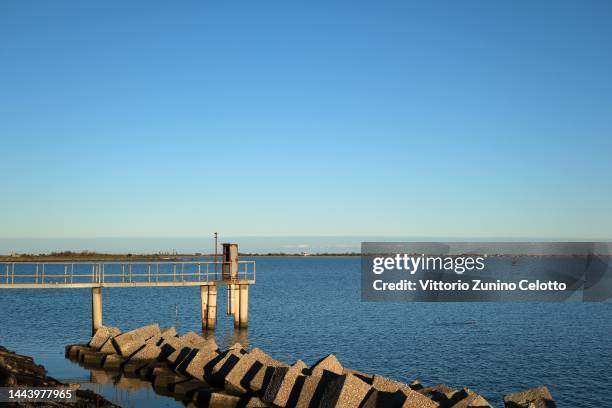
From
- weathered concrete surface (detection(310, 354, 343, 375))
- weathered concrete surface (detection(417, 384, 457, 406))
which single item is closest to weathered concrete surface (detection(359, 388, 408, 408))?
weathered concrete surface (detection(417, 384, 457, 406))

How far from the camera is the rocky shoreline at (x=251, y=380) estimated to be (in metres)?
15.4

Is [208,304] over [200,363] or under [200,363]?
over

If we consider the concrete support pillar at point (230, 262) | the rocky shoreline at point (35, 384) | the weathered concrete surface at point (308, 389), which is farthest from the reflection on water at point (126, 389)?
the concrete support pillar at point (230, 262)

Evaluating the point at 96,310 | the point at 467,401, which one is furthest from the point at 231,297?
the point at 467,401

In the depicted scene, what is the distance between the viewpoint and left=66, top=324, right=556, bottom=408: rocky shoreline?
15352 mm

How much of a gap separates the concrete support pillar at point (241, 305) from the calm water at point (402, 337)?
2.45 ft

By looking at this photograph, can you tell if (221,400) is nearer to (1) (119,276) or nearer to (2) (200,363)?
(2) (200,363)

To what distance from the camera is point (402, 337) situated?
38.5 metres

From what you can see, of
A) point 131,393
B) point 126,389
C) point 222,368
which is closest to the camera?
point 222,368

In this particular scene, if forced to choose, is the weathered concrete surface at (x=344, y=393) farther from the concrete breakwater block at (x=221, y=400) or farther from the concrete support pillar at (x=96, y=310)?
the concrete support pillar at (x=96, y=310)

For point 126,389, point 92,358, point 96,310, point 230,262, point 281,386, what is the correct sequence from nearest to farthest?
1. point 281,386
2. point 126,389
3. point 92,358
4. point 96,310
5. point 230,262

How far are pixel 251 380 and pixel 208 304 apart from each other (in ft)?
58.6

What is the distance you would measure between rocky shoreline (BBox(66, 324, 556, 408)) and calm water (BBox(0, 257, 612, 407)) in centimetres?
101

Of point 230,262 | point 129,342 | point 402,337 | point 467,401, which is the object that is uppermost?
point 230,262
